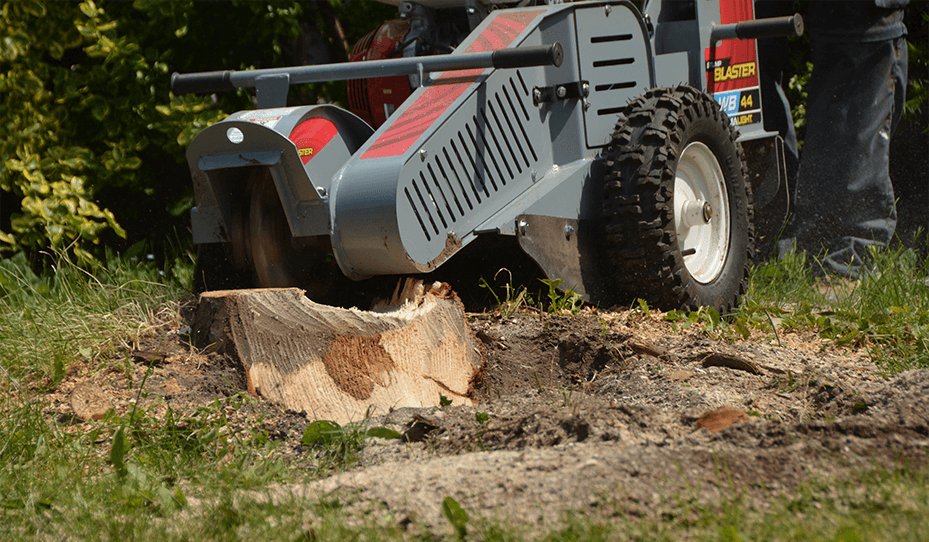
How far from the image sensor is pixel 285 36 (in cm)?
518

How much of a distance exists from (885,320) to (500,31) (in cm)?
189

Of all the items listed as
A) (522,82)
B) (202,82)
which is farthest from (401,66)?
(202,82)

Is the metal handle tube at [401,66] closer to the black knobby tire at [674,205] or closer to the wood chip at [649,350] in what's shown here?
the black knobby tire at [674,205]

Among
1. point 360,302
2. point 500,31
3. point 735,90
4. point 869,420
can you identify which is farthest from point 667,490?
point 735,90

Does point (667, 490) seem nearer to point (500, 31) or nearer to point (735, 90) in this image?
point (500, 31)

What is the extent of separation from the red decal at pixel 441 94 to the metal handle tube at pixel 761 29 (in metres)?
1.14

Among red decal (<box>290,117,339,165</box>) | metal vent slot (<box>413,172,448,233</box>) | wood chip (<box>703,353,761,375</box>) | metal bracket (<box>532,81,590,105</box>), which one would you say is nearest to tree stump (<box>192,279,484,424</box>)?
metal vent slot (<box>413,172,448,233</box>)

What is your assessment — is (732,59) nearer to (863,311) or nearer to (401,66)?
(863,311)

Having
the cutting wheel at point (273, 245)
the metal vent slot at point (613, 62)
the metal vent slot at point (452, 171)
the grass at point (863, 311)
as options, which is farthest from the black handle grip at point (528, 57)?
the grass at point (863, 311)

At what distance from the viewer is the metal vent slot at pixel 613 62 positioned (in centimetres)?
379

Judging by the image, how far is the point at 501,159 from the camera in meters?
3.40

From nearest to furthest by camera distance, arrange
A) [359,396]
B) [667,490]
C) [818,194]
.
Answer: [667,490]
[359,396]
[818,194]

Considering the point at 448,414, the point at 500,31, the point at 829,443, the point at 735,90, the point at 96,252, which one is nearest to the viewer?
the point at 829,443

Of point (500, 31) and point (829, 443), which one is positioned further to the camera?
point (500, 31)
